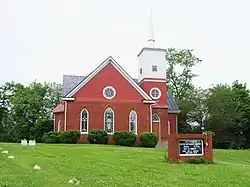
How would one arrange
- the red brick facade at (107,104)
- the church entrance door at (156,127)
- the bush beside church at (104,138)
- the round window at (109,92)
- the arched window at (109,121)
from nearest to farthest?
the bush beside church at (104,138)
the red brick facade at (107,104)
the arched window at (109,121)
the round window at (109,92)
the church entrance door at (156,127)

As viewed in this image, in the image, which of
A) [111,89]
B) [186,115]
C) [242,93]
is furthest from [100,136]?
[242,93]

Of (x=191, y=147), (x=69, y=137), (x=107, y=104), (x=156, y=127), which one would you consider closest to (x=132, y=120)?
(x=107, y=104)

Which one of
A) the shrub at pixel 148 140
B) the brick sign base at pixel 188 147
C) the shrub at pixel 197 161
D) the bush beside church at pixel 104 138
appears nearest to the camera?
the shrub at pixel 197 161

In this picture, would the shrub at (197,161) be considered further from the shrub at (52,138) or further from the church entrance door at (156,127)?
the church entrance door at (156,127)

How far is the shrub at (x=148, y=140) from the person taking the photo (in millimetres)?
34656

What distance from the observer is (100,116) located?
3594 cm

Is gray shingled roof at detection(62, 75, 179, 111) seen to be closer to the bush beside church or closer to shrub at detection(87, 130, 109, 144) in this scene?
the bush beside church

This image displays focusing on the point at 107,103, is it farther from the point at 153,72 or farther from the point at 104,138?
the point at 153,72

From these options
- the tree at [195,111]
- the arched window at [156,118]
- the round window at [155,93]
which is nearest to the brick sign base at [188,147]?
the arched window at [156,118]

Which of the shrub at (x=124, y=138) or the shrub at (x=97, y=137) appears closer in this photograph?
the shrub at (x=97, y=137)

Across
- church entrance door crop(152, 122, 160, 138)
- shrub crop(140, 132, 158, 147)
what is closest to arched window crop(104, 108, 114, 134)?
shrub crop(140, 132, 158, 147)

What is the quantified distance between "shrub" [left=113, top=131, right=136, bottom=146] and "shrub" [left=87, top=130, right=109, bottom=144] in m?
1.07

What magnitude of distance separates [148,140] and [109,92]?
6189 millimetres

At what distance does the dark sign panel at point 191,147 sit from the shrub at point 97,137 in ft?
53.0
